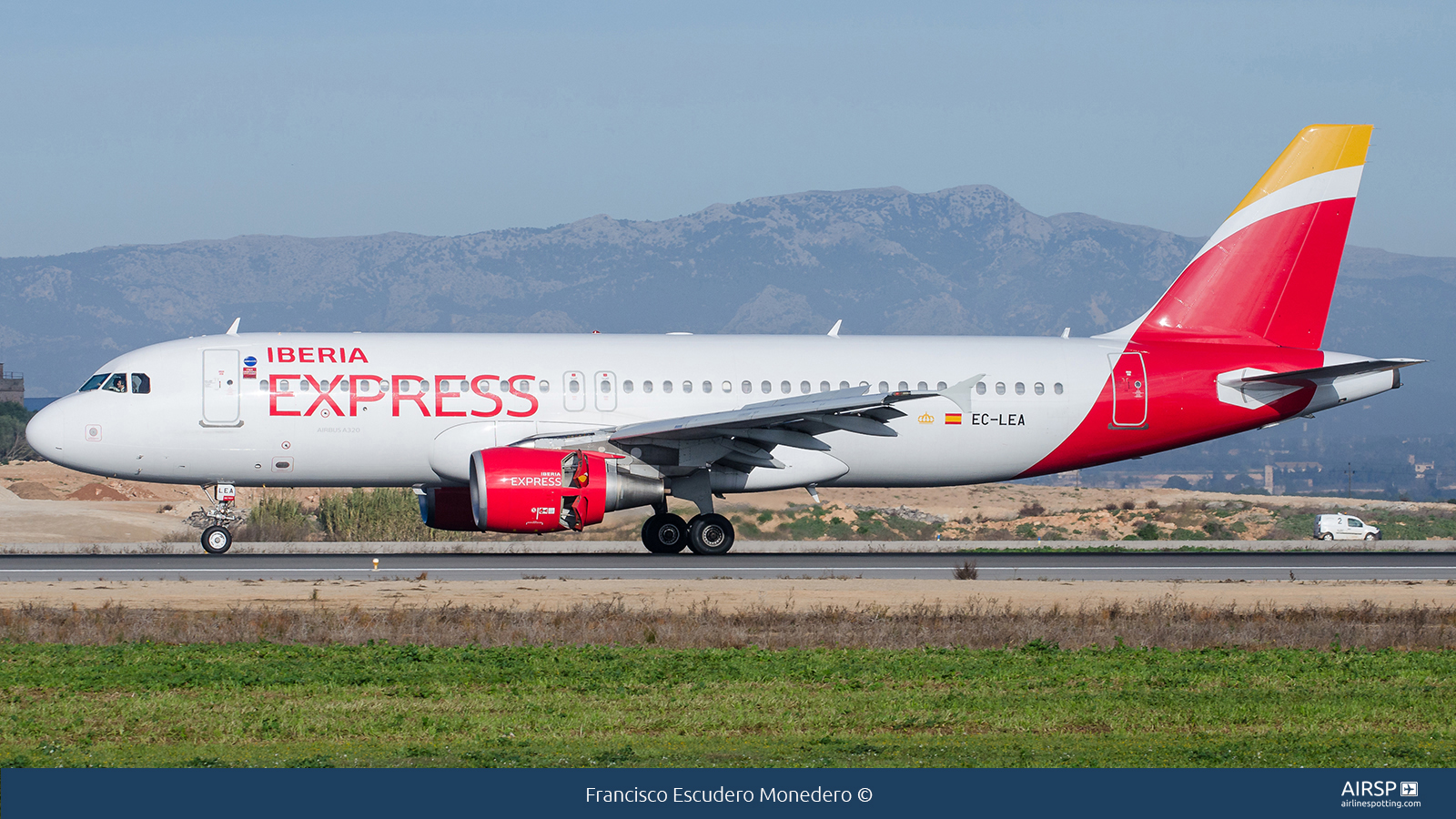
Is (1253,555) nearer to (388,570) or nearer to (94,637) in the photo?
(388,570)

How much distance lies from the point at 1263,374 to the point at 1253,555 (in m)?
3.50

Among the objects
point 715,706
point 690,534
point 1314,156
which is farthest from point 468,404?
point 1314,156

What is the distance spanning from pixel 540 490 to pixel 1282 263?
15.4 m

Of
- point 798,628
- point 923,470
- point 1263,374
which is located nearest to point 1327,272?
point 1263,374

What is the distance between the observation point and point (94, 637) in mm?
16203

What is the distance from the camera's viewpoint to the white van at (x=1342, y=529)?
47.9 metres

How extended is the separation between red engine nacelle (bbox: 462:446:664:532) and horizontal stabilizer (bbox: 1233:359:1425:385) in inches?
484

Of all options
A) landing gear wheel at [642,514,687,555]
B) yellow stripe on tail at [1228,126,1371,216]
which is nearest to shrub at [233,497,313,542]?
landing gear wheel at [642,514,687,555]

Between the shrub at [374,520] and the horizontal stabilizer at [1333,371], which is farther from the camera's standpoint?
the shrub at [374,520]

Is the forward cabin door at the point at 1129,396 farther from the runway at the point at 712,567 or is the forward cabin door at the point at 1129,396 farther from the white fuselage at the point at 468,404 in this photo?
the runway at the point at 712,567

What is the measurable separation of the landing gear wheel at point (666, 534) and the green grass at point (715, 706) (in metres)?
12.5

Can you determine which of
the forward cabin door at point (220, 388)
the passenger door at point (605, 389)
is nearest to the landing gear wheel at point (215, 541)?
the forward cabin door at point (220, 388)

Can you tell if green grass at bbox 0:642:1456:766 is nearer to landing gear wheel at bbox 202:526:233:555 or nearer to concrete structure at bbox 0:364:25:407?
landing gear wheel at bbox 202:526:233:555

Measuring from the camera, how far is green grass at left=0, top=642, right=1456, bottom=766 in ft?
34.7
